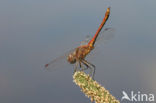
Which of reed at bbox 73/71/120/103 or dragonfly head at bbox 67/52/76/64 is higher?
dragonfly head at bbox 67/52/76/64

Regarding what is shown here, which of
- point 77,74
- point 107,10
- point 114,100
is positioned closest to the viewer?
point 114,100

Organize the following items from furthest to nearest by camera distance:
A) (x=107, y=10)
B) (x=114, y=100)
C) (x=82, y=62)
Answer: (x=107, y=10) → (x=82, y=62) → (x=114, y=100)

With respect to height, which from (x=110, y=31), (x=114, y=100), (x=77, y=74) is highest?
(x=110, y=31)

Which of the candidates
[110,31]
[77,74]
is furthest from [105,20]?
→ [77,74]

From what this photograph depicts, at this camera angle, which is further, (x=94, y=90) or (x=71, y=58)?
(x=71, y=58)

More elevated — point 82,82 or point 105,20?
point 105,20

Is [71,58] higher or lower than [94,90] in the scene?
higher

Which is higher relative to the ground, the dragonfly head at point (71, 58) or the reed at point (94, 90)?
the dragonfly head at point (71, 58)

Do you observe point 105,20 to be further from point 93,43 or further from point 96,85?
point 96,85

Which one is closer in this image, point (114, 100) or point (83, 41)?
point (114, 100)

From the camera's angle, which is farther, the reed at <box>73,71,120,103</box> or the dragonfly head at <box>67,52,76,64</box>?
the dragonfly head at <box>67,52,76,64</box>

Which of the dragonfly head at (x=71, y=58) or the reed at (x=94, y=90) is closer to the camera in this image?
the reed at (x=94, y=90)
